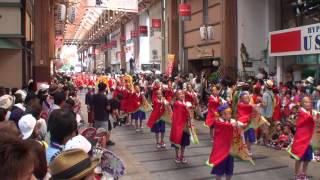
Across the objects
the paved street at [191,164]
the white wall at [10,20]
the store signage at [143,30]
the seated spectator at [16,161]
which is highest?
the store signage at [143,30]

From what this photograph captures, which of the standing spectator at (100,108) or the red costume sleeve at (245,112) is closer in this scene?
the red costume sleeve at (245,112)

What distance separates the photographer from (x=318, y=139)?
8.67 meters

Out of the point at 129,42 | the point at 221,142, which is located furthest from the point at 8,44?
the point at 129,42

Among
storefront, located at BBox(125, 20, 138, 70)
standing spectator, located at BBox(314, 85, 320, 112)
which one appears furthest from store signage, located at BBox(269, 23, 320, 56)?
storefront, located at BBox(125, 20, 138, 70)

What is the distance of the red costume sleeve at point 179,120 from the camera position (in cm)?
966

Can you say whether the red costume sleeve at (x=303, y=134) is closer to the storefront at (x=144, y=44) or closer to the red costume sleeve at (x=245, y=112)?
the red costume sleeve at (x=245, y=112)

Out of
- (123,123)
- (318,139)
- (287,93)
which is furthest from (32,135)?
(123,123)

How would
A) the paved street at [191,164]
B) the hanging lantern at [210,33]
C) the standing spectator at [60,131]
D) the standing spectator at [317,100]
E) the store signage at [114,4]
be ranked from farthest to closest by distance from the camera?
1. the hanging lantern at [210,33]
2. the store signage at [114,4]
3. the standing spectator at [317,100]
4. the paved street at [191,164]
5. the standing spectator at [60,131]

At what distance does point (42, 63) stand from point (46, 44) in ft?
4.01

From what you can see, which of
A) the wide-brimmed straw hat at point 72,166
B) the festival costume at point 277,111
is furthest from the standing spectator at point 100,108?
the wide-brimmed straw hat at point 72,166

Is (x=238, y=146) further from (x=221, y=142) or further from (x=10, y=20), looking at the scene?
(x=10, y=20)

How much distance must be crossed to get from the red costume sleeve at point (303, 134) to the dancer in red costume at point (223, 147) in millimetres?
1182

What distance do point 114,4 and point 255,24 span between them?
8.24 meters

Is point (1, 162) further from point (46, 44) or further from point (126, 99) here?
point (46, 44)
